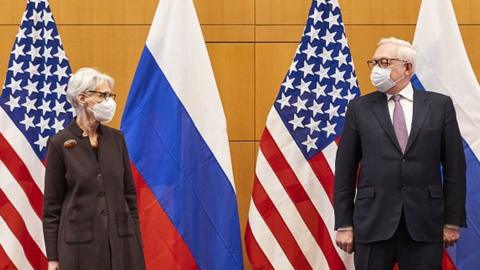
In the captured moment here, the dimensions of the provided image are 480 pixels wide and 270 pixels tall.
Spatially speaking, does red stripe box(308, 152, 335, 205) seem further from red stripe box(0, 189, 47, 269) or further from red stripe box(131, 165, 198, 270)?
red stripe box(0, 189, 47, 269)

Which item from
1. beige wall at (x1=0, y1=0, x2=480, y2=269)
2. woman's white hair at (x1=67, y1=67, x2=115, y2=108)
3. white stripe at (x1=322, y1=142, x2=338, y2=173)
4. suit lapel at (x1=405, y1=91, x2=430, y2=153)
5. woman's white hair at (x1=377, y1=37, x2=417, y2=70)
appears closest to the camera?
woman's white hair at (x1=67, y1=67, x2=115, y2=108)

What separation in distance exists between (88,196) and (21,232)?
105cm

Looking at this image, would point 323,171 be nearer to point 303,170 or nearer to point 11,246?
point 303,170

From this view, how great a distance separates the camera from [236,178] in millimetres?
5719

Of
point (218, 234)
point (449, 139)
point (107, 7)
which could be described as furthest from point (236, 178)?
point (449, 139)

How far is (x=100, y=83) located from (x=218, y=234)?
1239 millimetres

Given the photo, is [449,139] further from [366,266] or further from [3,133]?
[3,133]

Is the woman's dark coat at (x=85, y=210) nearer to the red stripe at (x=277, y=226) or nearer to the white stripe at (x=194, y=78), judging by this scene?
the white stripe at (x=194, y=78)

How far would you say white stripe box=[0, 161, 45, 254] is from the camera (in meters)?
5.00

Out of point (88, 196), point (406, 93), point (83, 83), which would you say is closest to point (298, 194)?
point (406, 93)

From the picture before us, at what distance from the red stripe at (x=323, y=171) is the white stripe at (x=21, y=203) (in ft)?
5.25

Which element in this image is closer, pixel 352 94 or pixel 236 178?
pixel 352 94

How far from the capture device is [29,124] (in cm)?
506

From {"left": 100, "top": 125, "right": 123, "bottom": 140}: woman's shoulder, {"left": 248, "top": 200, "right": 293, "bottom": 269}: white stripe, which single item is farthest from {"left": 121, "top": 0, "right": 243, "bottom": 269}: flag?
{"left": 100, "top": 125, "right": 123, "bottom": 140}: woman's shoulder
